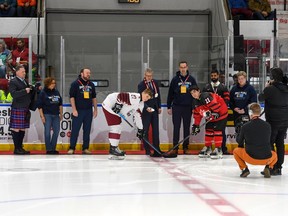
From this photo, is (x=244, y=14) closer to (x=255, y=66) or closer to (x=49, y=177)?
(x=255, y=66)

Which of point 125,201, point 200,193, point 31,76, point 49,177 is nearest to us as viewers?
point 125,201

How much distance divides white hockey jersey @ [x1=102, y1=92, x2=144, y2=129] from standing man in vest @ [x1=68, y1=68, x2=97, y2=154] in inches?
36.6

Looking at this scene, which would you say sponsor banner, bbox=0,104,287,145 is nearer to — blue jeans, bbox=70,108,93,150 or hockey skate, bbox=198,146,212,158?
blue jeans, bbox=70,108,93,150

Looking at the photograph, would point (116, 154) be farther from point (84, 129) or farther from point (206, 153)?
point (206, 153)

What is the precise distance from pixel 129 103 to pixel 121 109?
15 centimetres

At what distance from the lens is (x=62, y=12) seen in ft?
44.6

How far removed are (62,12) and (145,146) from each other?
575 centimetres

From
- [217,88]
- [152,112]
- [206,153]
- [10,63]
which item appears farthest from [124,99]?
[10,63]

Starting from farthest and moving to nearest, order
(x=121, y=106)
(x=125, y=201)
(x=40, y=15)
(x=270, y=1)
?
(x=270, y=1) < (x=40, y=15) < (x=121, y=106) < (x=125, y=201)

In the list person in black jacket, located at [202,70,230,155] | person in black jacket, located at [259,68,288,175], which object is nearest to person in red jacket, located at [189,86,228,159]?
person in black jacket, located at [202,70,230,155]

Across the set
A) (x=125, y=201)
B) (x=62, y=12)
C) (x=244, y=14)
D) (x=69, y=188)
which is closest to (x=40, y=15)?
(x=62, y=12)

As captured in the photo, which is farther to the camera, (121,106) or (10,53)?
(10,53)

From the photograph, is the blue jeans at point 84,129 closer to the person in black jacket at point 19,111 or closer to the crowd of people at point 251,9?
the person in black jacket at point 19,111

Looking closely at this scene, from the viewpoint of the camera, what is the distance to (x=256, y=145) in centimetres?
610
